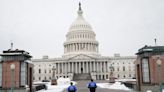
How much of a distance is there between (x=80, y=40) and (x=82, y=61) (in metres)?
14.3

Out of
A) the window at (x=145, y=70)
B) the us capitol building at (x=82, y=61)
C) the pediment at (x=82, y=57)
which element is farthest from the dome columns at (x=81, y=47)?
the window at (x=145, y=70)

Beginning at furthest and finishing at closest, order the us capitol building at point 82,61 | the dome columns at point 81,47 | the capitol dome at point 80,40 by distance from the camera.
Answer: the dome columns at point 81,47 < the capitol dome at point 80,40 < the us capitol building at point 82,61

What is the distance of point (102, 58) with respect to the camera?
140m

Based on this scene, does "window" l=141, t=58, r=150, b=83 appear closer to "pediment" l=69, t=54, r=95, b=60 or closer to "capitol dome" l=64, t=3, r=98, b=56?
"pediment" l=69, t=54, r=95, b=60

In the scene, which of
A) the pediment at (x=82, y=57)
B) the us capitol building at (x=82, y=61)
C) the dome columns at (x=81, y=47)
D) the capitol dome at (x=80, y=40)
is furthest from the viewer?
the dome columns at (x=81, y=47)

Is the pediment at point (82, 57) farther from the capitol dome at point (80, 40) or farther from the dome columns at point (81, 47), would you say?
the dome columns at point (81, 47)

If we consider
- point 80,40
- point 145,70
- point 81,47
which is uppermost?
point 80,40

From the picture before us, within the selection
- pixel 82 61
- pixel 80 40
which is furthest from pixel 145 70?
pixel 80 40

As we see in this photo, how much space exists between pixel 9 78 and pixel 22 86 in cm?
150

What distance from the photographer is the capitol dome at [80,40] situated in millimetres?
147875

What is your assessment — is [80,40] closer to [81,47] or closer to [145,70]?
[81,47]

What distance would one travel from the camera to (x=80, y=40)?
148 metres

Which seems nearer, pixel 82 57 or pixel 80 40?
pixel 82 57

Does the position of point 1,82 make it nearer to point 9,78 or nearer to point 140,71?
point 9,78
